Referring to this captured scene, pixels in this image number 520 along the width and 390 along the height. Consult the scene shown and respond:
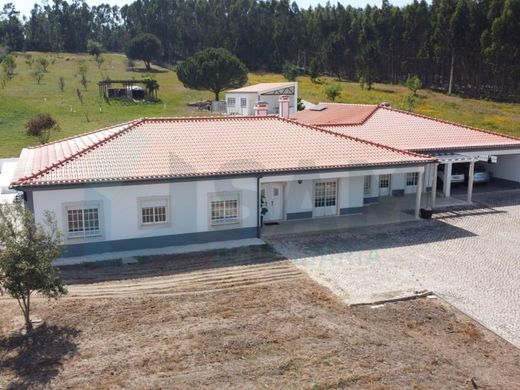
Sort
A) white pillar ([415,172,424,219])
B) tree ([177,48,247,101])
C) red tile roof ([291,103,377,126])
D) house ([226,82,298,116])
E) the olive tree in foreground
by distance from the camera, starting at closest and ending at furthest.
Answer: the olive tree in foreground → white pillar ([415,172,424,219]) → red tile roof ([291,103,377,126]) → house ([226,82,298,116]) → tree ([177,48,247,101])

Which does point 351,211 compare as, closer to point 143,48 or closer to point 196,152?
point 196,152

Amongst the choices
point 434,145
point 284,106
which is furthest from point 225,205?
point 284,106

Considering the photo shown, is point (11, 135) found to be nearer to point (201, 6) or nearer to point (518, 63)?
point (518, 63)

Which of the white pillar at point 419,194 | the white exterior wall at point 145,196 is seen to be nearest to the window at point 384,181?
the white pillar at point 419,194

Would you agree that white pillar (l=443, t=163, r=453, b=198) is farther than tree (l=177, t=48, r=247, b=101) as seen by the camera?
No

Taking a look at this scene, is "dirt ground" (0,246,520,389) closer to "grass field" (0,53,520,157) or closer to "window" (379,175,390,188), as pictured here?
"window" (379,175,390,188)

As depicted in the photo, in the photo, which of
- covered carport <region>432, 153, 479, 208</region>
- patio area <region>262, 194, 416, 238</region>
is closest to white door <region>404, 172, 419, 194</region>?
covered carport <region>432, 153, 479, 208</region>
